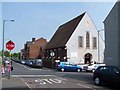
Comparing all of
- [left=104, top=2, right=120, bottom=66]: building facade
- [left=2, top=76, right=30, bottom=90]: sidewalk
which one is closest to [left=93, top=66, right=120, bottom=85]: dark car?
[left=2, top=76, right=30, bottom=90]: sidewalk

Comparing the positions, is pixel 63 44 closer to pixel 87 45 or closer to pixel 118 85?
pixel 87 45

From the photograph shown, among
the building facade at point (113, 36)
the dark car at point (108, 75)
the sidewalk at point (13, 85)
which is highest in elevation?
the building facade at point (113, 36)

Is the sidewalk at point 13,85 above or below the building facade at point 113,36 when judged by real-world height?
below

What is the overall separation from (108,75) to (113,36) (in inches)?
442

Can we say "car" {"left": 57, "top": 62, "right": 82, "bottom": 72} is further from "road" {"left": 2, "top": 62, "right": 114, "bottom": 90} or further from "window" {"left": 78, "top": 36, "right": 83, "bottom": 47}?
"road" {"left": 2, "top": 62, "right": 114, "bottom": 90}

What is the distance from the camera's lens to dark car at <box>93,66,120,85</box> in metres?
19.4

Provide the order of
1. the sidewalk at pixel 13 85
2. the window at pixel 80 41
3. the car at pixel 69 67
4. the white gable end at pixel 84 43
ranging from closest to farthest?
1. the sidewalk at pixel 13 85
2. the car at pixel 69 67
3. the white gable end at pixel 84 43
4. the window at pixel 80 41

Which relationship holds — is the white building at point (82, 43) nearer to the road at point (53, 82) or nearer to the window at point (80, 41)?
the window at point (80, 41)

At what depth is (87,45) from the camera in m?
66.9

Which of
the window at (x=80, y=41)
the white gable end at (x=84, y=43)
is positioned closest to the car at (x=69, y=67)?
the white gable end at (x=84, y=43)

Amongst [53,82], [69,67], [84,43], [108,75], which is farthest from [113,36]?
[84,43]

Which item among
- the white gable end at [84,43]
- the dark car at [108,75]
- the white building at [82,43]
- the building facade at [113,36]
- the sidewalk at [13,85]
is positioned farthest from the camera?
the white building at [82,43]

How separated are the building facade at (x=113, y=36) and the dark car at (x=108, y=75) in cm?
749

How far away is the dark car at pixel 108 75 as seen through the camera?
63.5 feet
